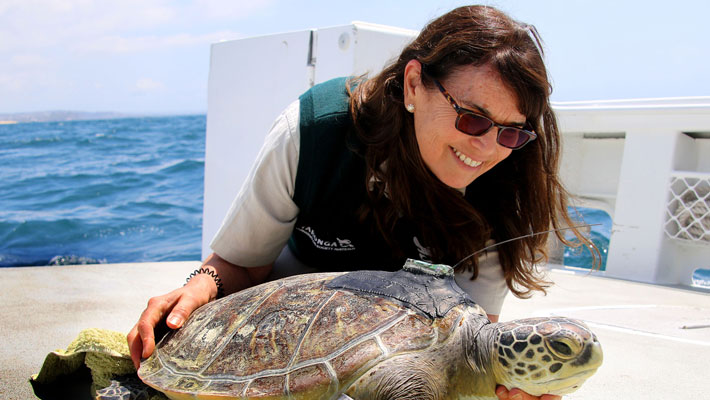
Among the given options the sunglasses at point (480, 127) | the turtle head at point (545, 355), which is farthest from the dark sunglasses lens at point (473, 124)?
the turtle head at point (545, 355)

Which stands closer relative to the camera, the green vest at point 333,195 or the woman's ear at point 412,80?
the woman's ear at point 412,80

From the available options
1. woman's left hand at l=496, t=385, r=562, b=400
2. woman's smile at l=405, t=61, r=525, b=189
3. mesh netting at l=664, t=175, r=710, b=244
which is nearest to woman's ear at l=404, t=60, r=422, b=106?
woman's smile at l=405, t=61, r=525, b=189

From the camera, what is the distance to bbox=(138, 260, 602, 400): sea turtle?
125 cm

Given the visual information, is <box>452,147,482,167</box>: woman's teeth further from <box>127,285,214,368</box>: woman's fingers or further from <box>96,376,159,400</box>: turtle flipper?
<box>96,376,159,400</box>: turtle flipper

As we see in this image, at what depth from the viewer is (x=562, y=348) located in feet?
3.98

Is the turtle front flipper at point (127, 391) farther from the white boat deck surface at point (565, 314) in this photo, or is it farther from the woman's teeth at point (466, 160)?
the woman's teeth at point (466, 160)

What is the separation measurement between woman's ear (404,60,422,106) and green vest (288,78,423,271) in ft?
0.78

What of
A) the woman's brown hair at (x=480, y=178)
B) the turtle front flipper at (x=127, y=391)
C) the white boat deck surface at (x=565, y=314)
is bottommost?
the white boat deck surface at (x=565, y=314)

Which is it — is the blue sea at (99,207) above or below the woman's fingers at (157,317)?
below

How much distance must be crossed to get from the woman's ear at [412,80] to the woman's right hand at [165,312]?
0.99 meters

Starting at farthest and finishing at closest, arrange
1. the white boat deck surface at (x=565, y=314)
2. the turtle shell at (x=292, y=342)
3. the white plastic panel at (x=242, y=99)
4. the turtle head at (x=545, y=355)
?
the white plastic panel at (x=242, y=99) → the white boat deck surface at (x=565, y=314) → the turtle shell at (x=292, y=342) → the turtle head at (x=545, y=355)

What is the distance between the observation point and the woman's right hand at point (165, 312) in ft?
5.43

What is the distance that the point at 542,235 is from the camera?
1.99 meters

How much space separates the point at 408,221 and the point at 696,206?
10.2ft
